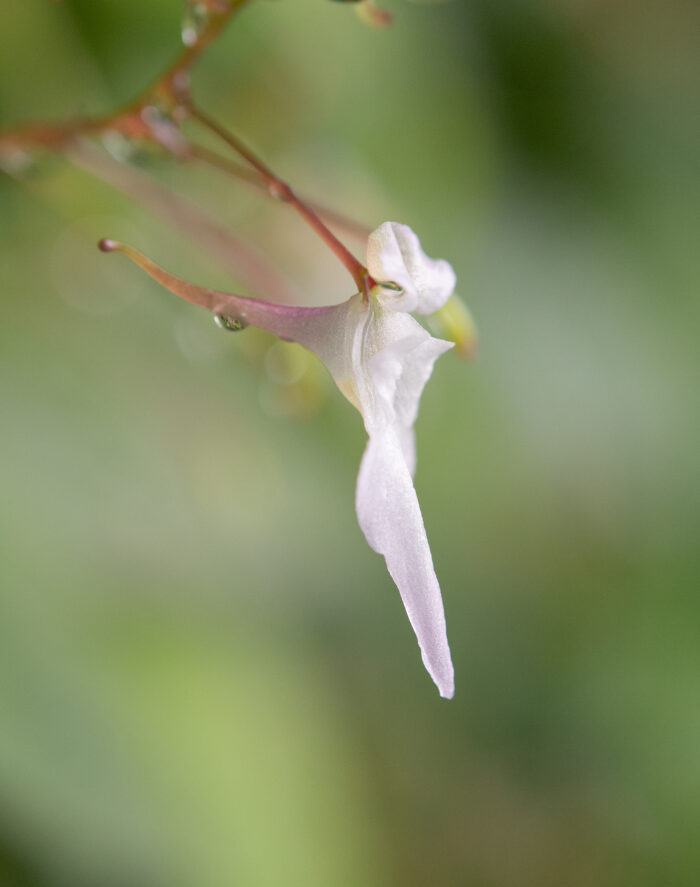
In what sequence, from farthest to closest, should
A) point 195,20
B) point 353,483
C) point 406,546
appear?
point 353,483, point 195,20, point 406,546

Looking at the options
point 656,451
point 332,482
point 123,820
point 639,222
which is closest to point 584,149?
point 639,222

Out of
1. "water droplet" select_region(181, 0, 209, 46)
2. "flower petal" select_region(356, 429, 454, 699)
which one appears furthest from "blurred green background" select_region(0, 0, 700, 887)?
"flower petal" select_region(356, 429, 454, 699)

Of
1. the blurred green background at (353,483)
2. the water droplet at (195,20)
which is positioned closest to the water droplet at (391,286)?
the water droplet at (195,20)

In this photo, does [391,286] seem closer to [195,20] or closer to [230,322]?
[230,322]

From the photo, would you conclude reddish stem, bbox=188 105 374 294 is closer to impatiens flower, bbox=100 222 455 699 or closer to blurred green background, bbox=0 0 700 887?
impatiens flower, bbox=100 222 455 699

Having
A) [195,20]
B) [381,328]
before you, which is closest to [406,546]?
[381,328]
